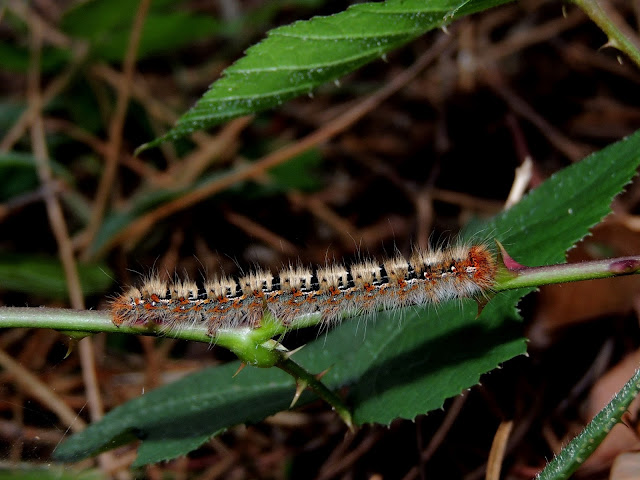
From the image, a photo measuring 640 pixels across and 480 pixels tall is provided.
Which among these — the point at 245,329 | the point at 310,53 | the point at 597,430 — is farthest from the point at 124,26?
the point at 597,430

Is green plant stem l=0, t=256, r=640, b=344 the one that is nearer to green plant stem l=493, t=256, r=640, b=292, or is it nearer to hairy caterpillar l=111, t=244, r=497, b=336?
green plant stem l=493, t=256, r=640, b=292

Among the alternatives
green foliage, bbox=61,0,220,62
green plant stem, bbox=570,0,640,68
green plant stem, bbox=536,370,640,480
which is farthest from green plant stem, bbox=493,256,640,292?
green foliage, bbox=61,0,220,62

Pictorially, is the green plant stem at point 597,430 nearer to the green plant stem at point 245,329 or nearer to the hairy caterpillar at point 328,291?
the green plant stem at point 245,329

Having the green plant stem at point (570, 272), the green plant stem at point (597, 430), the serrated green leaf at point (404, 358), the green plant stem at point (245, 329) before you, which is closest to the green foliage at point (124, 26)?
the serrated green leaf at point (404, 358)

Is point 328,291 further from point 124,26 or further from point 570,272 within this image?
point 124,26

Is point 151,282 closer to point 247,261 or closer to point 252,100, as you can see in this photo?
point 252,100

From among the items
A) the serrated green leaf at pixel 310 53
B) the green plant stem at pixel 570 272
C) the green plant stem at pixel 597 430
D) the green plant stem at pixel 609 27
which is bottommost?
the green plant stem at pixel 597 430
